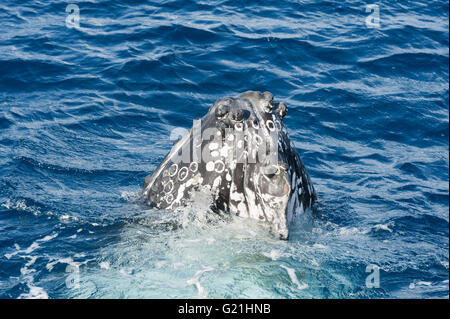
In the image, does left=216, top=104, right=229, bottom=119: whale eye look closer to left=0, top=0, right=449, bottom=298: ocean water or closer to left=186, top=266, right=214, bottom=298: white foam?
left=0, top=0, right=449, bottom=298: ocean water

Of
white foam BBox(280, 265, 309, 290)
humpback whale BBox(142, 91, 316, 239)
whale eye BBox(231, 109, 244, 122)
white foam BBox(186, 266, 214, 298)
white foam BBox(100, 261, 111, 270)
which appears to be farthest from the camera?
whale eye BBox(231, 109, 244, 122)

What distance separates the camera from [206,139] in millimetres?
11031

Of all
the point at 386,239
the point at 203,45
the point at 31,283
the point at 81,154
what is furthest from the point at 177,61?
the point at 31,283

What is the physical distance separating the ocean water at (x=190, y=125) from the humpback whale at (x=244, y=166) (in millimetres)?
299

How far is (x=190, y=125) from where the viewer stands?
19.2 m

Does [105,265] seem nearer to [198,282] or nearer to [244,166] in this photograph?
[198,282]

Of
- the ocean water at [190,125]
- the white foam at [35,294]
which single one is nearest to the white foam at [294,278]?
the ocean water at [190,125]

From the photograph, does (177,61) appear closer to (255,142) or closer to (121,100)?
(121,100)

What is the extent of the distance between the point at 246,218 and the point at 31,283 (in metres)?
3.31

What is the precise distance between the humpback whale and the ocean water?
299mm

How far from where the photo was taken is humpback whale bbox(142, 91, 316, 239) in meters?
10.5

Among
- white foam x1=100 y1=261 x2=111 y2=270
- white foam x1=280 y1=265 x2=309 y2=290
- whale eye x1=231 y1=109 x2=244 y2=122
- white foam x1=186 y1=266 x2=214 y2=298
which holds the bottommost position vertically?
white foam x1=100 y1=261 x2=111 y2=270

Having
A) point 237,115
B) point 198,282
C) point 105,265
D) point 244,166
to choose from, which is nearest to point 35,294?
point 105,265

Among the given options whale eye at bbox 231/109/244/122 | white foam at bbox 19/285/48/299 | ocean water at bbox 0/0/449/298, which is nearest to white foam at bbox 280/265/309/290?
ocean water at bbox 0/0/449/298
